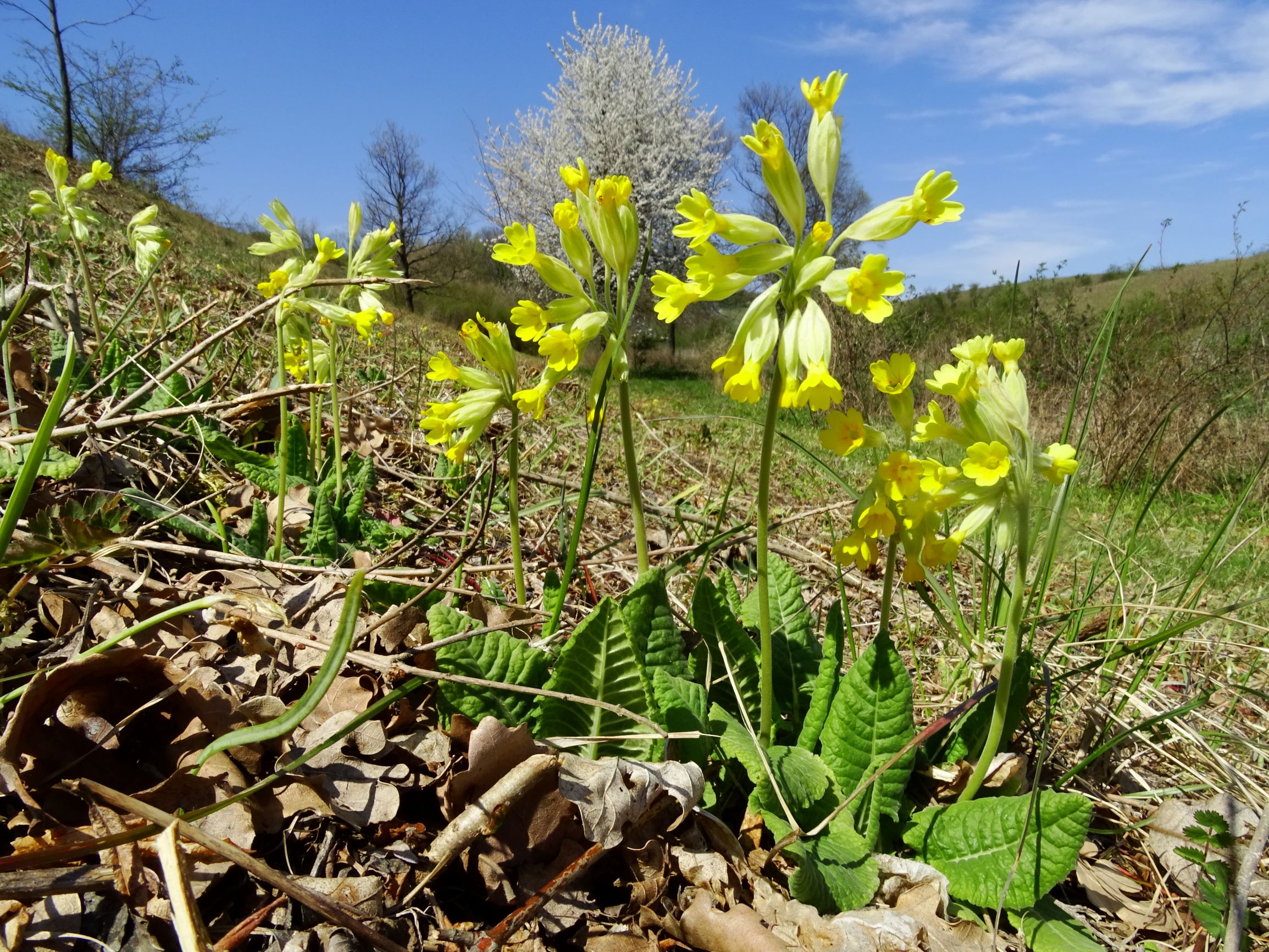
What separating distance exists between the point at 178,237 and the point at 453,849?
14307 mm

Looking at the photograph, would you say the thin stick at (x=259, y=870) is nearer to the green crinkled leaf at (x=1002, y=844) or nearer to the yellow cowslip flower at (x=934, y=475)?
the green crinkled leaf at (x=1002, y=844)

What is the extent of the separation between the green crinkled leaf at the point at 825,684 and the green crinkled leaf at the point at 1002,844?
26cm

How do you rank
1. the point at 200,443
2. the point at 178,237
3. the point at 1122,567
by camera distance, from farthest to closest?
the point at 178,237 → the point at 200,443 → the point at 1122,567

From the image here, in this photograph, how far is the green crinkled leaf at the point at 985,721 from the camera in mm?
1567

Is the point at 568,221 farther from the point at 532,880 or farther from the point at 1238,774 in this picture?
the point at 1238,774

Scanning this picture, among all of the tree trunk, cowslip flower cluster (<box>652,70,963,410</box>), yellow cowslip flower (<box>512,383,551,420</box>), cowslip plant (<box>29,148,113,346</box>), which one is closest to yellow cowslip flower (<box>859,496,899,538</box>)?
cowslip flower cluster (<box>652,70,963,410</box>)

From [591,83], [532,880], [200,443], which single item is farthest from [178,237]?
[591,83]

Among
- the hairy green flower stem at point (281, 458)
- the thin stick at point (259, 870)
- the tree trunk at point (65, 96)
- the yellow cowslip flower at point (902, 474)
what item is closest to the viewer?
the thin stick at point (259, 870)

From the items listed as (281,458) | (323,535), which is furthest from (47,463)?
(323,535)

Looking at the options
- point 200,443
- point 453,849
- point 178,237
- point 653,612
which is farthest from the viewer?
point 178,237

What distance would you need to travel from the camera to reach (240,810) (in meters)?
1.24

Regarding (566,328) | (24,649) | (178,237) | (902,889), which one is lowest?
(902,889)

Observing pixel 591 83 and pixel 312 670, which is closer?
pixel 312 670

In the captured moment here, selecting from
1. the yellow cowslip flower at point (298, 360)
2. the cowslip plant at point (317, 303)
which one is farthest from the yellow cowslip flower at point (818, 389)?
the yellow cowslip flower at point (298, 360)
